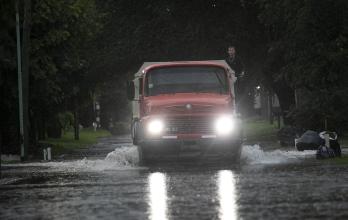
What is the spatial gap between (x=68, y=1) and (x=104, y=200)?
80.1 feet

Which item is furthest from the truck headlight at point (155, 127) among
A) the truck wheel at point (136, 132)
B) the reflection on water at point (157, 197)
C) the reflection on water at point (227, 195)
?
the reflection on water at point (227, 195)

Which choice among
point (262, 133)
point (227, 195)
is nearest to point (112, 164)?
point (227, 195)

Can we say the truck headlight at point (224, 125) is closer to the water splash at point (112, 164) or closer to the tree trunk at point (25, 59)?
the water splash at point (112, 164)

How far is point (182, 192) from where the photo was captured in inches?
536

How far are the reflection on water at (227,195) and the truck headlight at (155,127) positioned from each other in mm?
3211

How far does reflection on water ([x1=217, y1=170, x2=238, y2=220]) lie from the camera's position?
34.7ft

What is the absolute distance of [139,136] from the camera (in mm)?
21453

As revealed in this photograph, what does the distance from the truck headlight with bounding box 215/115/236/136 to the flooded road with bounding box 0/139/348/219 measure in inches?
32.8

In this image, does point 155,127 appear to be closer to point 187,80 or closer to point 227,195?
point 187,80

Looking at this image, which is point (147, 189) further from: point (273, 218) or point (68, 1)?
point (68, 1)

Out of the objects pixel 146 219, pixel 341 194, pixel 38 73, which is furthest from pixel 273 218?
pixel 38 73

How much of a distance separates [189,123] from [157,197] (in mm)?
8089

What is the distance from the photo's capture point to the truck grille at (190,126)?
823 inches

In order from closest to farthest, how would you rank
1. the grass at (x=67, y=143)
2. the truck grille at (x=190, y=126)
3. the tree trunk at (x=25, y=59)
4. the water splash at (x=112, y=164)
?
the truck grille at (x=190, y=126) < the water splash at (x=112, y=164) < the tree trunk at (x=25, y=59) < the grass at (x=67, y=143)
